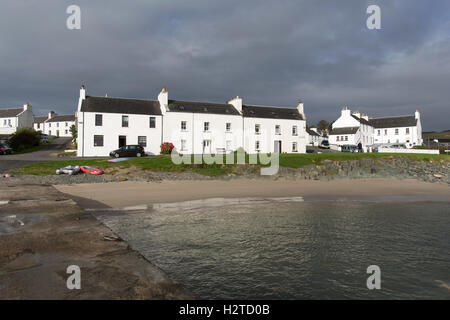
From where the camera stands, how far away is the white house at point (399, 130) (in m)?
Result: 69.4

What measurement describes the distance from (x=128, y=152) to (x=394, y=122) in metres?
69.1

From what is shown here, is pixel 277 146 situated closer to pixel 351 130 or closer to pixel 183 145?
pixel 183 145

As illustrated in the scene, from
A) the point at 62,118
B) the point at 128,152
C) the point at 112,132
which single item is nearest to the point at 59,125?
the point at 62,118

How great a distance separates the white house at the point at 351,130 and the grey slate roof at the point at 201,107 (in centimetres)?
3766

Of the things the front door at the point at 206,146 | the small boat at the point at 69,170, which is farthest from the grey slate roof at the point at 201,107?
the small boat at the point at 69,170

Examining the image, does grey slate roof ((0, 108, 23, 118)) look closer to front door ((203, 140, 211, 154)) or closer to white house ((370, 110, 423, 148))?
front door ((203, 140, 211, 154))

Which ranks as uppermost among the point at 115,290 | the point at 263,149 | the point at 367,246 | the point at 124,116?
the point at 124,116

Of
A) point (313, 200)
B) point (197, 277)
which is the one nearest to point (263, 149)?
point (313, 200)

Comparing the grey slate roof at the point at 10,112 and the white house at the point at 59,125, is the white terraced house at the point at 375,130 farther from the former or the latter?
the grey slate roof at the point at 10,112

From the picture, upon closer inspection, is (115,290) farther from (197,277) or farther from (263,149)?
(263,149)

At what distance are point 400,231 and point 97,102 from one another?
128 ft

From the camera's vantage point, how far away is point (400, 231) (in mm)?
10180

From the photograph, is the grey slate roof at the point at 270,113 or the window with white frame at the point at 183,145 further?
the grey slate roof at the point at 270,113

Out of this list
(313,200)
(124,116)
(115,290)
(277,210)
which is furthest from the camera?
(124,116)
